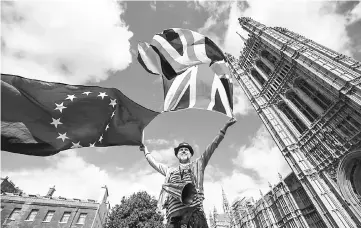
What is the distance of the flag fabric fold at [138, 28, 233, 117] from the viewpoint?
19.8ft

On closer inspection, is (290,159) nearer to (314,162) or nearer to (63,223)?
(314,162)

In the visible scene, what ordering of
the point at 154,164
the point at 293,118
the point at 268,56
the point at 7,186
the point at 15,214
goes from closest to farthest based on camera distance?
1. the point at 154,164
2. the point at 15,214
3. the point at 293,118
4. the point at 7,186
5. the point at 268,56

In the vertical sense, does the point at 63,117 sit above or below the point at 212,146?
above

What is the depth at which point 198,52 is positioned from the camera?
A: 7.34 metres

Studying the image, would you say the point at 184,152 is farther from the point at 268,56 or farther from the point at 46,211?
the point at 268,56

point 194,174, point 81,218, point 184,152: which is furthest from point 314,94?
point 81,218

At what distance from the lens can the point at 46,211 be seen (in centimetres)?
→ 2184

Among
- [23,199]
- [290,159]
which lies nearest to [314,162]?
[290,159]

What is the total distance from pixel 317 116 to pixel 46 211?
107ft

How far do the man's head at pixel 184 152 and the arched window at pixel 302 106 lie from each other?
22.3 metres

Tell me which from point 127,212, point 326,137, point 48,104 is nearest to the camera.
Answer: point 48,104

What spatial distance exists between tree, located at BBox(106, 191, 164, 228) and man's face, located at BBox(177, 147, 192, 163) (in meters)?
19.6

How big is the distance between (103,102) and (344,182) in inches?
811

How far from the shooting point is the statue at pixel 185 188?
2811 mm
